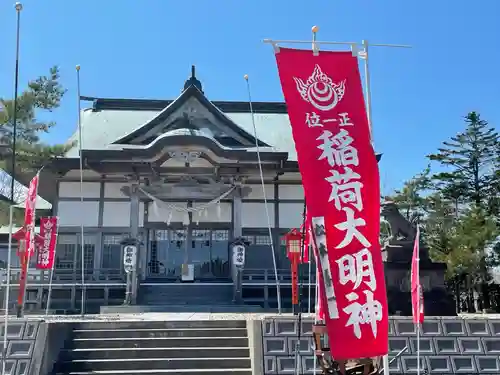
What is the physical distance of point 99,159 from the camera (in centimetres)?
1483

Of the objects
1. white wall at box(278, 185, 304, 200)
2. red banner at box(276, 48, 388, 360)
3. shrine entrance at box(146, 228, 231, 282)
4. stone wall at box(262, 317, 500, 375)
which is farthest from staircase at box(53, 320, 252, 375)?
white wall at box(278, 185, 304, 200)

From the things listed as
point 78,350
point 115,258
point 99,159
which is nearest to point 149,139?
point 99,159

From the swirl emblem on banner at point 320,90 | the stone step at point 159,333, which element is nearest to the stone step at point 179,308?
the stone step at point 159,333

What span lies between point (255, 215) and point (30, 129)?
25.0 feet

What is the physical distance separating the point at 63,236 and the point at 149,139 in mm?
4467

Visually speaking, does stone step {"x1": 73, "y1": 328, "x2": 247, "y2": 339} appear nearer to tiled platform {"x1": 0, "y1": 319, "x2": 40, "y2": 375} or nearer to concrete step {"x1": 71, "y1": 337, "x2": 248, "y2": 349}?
concrete step {"x1": 71, "y1": 337, "x2": 248, "y2": 349}

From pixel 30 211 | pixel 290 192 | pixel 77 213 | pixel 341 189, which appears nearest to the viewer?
pixel 341 189

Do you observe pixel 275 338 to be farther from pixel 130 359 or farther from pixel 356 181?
pixel 356 181

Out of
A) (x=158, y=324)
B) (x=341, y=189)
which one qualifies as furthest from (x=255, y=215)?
(x=341, y=189)

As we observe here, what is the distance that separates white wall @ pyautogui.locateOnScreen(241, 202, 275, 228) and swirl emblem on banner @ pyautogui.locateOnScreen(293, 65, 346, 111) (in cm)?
1192

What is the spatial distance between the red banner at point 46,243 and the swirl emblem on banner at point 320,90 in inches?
402

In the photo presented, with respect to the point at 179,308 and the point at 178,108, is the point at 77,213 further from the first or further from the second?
the point at 179,308

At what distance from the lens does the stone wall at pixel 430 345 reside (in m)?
7.61

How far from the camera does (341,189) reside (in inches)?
182
